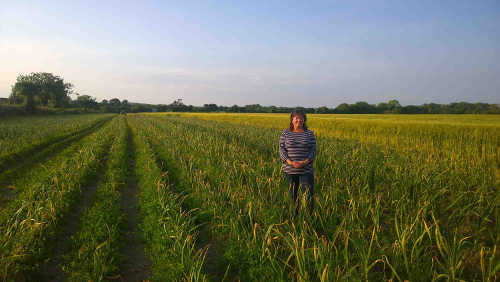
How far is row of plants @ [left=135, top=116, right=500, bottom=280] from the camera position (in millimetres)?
2738

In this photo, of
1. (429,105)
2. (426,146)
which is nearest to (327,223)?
(426,146)

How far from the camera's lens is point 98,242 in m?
3.86

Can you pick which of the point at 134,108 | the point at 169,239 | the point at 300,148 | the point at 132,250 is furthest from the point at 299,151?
the point at 134,108

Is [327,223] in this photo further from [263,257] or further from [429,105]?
[429,105]

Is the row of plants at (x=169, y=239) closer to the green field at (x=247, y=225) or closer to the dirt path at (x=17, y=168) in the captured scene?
the green field at (x=247, y=225)

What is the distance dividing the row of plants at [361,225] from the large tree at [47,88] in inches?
3778

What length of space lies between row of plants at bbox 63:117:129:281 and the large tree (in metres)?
93.3

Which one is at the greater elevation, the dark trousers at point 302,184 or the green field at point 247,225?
the dark trousers at point 302,184

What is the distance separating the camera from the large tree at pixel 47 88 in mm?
75438

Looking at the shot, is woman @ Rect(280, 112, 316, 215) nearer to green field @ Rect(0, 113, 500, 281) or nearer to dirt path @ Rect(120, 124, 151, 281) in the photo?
green field @ Rect(0, 113, 500, 281)

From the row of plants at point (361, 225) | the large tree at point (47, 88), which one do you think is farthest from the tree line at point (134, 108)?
the row of plants at point (361, 225)

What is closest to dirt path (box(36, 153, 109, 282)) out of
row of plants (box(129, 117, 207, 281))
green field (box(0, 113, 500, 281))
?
green field (box(0, 113, 500, 281))

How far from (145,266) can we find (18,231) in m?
2.17

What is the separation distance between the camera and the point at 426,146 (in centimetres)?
1050
